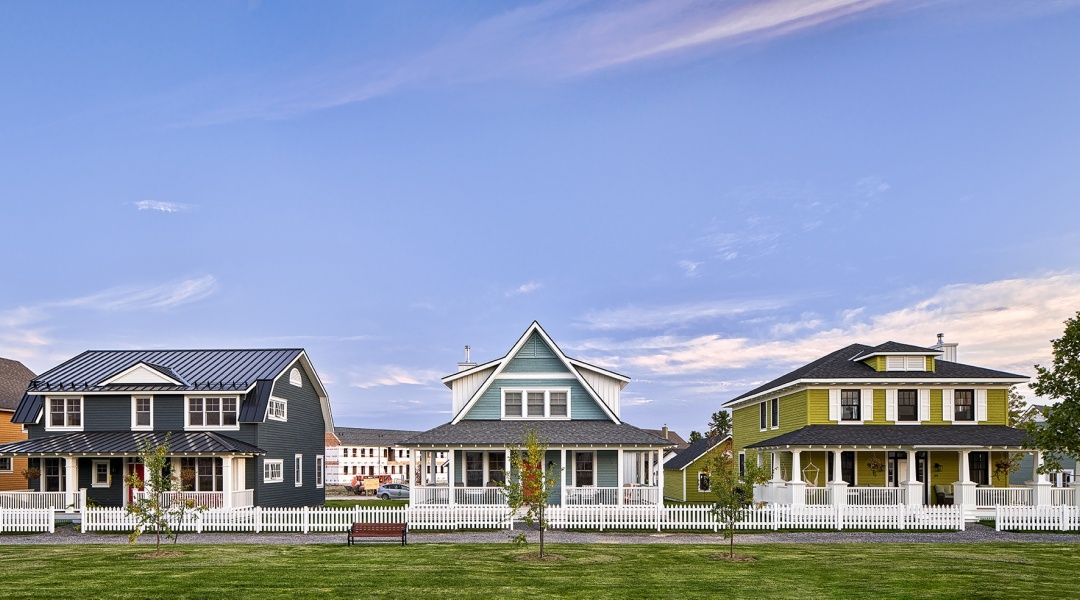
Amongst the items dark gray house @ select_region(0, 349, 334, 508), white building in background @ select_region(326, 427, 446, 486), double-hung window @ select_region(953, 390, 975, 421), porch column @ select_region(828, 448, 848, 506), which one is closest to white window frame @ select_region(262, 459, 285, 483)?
dark gray house @ select_region(0, 349, 334, 508)

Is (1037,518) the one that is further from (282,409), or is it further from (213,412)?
(213,412)

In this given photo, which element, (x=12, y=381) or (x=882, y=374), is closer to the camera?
(x=882, y=374)

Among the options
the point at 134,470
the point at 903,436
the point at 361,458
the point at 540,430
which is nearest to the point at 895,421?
the point at 903,436

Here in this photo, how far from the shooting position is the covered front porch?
35438 mm

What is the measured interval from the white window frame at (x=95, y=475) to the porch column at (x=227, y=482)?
5513 millimetres

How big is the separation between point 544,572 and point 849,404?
22.4 meters

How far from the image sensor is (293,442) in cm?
4297

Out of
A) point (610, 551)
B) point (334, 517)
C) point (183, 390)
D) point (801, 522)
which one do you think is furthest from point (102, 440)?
point (801, 522)

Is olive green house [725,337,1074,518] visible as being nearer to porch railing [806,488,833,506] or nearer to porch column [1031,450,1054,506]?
porch railing [806,488,833,506]

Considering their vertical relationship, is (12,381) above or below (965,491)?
above

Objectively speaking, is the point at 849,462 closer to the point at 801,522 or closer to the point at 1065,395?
the point at 801,522

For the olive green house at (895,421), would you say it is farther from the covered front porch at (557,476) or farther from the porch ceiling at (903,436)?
the covered front porch at (557,476)

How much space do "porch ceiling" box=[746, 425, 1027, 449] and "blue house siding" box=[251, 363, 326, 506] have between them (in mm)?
21234

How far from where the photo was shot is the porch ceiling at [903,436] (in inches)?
1385
